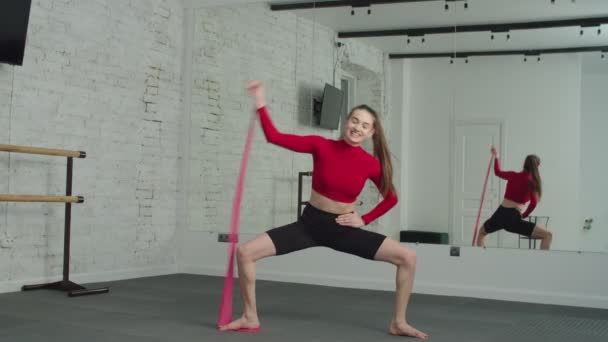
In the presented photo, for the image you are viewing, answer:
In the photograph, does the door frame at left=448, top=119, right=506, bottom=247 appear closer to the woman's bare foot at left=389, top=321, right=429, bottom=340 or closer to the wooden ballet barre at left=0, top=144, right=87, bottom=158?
the woman's bare foot at left=389, top=321, right=429, bottom=340

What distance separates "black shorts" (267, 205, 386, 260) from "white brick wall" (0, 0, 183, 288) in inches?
98.0

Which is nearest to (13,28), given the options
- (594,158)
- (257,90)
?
(257,90)

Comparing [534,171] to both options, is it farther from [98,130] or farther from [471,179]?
[98,130]

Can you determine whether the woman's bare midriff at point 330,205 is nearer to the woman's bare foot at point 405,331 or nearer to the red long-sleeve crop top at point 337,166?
the red long-sleeve crop top at point 337,166

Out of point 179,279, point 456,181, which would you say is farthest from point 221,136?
point 456,181

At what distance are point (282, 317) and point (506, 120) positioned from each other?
2531 mm

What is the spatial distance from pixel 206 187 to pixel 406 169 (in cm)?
208

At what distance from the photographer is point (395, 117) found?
20.2 ft

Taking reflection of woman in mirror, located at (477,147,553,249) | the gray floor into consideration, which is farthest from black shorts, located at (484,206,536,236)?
the gray floor

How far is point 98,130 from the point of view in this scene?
6.16 m

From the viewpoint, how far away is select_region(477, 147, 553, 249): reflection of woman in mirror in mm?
5605

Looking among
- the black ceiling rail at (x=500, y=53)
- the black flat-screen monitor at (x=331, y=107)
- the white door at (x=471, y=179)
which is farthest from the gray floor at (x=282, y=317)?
the black ceiling rail at (x=500, y=53)

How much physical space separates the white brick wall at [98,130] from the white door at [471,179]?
281 centimetres

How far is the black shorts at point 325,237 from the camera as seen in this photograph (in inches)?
158
